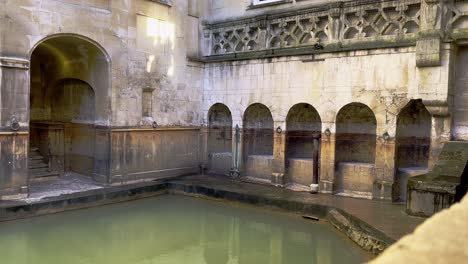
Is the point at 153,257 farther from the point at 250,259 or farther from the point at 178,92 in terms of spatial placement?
the point at 178,92

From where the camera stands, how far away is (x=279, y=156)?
9.52 meters

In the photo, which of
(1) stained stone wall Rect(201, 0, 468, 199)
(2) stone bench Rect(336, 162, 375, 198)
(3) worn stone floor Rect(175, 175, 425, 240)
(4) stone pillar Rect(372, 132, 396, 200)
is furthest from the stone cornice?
(4) stone pillar Rect(372, 132, 396, 200)

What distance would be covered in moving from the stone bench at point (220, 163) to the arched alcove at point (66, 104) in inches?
122

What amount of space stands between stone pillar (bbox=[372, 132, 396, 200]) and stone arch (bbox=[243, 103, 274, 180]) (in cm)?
287

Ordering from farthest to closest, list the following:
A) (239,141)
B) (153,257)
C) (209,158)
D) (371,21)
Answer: (209,158) → (239,141) → (371,21) → (153,257)

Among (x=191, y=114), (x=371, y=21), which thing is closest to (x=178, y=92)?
(x=191, y=114)

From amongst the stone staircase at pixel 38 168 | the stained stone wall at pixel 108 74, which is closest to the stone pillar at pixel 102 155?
the stained stone wall at pixel 108 74

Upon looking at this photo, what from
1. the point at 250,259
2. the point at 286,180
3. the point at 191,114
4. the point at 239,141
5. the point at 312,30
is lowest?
the point at 250,259

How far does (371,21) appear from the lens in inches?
326

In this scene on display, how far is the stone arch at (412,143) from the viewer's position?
8.09 metres

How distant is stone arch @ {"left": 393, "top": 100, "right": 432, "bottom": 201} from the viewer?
809cm

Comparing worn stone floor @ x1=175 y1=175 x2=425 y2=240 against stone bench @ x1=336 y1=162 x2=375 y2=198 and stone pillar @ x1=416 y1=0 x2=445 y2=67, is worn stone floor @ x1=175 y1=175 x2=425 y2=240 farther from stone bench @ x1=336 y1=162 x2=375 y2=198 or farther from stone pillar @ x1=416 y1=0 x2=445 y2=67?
stone pillar @ x1=416 y1=0 x2=445 y2=67

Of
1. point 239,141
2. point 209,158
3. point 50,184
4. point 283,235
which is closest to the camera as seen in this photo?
point 283,235

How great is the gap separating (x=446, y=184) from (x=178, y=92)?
6643 mm
